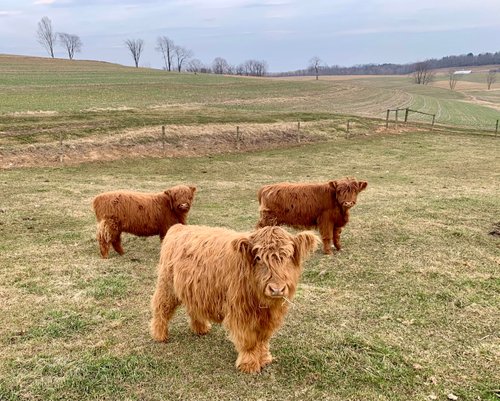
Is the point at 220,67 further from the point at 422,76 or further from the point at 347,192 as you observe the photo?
Answer: the point at 347,192

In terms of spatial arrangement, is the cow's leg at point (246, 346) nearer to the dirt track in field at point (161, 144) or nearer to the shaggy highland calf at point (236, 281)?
the shaggy highland calf at point (236, 281)

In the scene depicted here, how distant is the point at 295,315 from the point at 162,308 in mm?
1905

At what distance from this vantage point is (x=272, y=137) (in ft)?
81.4

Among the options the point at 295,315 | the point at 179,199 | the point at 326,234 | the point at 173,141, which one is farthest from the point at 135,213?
the point at 173,141

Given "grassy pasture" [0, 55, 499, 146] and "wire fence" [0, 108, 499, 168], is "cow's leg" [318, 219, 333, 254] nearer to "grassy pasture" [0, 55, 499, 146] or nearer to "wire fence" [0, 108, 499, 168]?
"wire fence" [0, 108, 499, 168]

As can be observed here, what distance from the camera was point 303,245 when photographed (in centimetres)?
414

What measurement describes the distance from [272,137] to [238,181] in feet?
Result: 30.2

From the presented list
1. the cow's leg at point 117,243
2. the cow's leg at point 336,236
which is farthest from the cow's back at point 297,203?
the cow's leg at point 117,243

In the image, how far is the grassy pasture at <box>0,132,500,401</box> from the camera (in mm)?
4566

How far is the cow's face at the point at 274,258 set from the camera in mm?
3961

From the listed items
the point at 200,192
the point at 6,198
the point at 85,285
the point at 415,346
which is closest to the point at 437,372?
the point at 415,346

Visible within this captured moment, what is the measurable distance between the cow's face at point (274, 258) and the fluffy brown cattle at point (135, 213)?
4.64 metres

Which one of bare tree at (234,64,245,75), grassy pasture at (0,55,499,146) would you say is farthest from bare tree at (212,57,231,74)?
grassy pasture at (0,55,499,146)

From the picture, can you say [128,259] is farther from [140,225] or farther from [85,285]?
[85,285]
